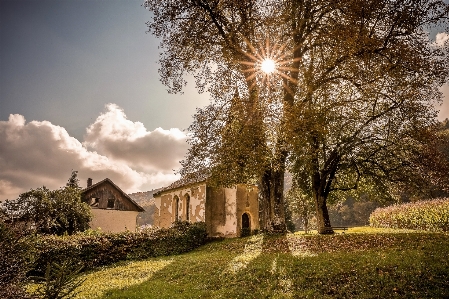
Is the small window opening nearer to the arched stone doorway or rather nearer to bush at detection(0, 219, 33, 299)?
the arched stone doorway

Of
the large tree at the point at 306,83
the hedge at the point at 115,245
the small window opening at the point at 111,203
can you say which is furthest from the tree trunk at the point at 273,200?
the small window opening at the point at 111,203

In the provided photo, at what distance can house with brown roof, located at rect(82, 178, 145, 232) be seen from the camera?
113 feet

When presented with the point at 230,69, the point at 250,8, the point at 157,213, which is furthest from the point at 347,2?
the point at 157,213

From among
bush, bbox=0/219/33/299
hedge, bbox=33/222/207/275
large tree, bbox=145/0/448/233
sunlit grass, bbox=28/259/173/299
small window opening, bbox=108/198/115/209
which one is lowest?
sunlit grass, bbox=28/259/173/299

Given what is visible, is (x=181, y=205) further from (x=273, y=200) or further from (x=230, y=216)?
(x=273, y=200)

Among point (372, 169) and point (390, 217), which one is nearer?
point (372, 169)

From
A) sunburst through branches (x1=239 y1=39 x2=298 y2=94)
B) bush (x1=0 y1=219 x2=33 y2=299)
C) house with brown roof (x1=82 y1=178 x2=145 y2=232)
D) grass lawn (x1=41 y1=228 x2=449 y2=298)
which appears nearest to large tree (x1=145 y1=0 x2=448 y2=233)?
sunburst through branches (x1=239 y1=39 x2=298 y2=94)

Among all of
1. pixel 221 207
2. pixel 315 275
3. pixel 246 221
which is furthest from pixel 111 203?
pixel 315 275

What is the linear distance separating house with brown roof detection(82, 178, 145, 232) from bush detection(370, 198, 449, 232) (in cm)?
3257

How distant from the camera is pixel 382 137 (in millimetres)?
18094

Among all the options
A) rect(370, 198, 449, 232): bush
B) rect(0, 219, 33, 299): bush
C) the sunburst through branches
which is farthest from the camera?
rect(370, 198, 449, 232): bush

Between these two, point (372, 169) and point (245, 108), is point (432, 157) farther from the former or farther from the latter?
point (245, 108)

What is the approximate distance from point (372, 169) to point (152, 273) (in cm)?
1543

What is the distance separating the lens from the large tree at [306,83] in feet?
45.9
